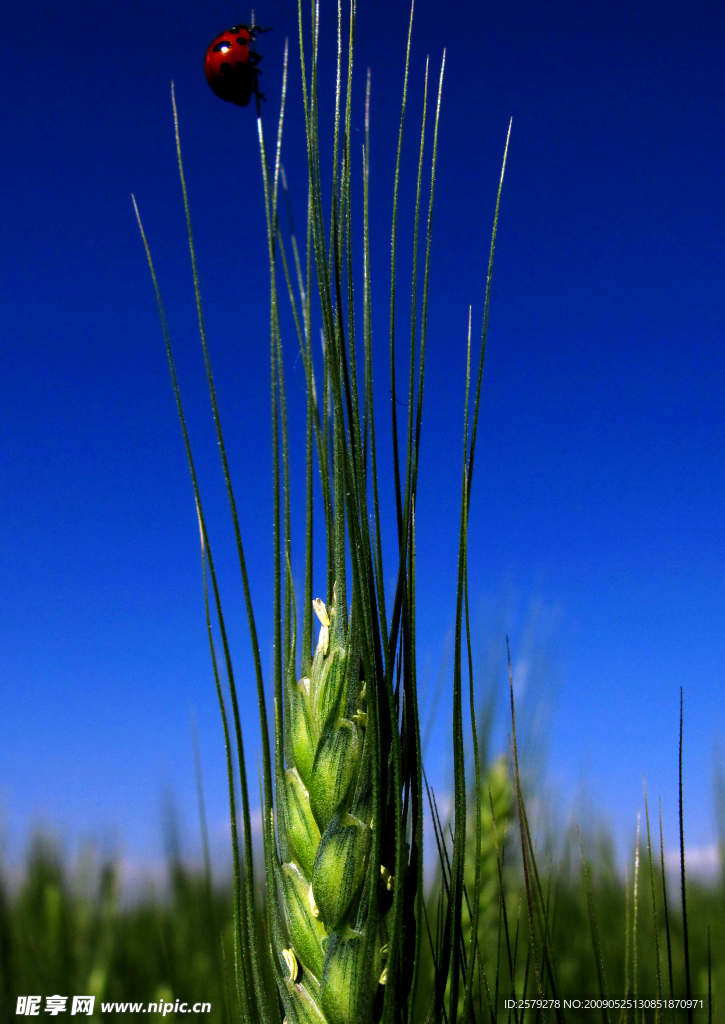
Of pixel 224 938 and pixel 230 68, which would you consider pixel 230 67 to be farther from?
pixel 224 938

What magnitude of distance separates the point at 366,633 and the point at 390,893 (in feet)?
0.93

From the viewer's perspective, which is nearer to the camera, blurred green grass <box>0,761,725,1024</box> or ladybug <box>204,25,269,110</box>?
blurred green grass <box>0,761,725,1024</box>

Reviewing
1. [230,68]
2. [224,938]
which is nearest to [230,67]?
[230,68]

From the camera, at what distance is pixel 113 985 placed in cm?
137

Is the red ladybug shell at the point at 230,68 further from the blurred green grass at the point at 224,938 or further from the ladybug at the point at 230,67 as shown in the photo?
the blurred green grass at the point at 224,938

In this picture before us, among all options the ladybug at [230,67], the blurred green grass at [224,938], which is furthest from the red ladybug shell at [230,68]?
the blurred green grass at [224,938]

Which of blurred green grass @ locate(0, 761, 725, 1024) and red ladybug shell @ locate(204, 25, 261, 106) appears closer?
blurred green grass @ locate(0, 761, 725, 1024)

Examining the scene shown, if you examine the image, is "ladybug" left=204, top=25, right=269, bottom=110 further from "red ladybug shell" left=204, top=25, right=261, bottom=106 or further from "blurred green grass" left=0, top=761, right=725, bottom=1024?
"blurred green grass" left=0, top=761, right=725, bottom=1024

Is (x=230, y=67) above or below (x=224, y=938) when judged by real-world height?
above

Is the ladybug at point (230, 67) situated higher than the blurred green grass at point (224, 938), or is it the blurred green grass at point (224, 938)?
the ladybug at point (230, 67)

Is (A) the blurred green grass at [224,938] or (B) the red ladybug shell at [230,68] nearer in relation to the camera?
(A) the blurred green grass at [224,938]

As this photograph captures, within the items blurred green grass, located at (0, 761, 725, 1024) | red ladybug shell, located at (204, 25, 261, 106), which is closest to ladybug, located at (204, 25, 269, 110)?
red ladybug shell, located at (204, 25, 261, 106)

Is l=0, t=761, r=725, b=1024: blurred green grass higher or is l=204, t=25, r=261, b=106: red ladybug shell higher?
l=204, t=25, r=261, b=106: red ladybug shell

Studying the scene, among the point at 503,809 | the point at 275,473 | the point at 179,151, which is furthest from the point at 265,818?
the point at 503,809
